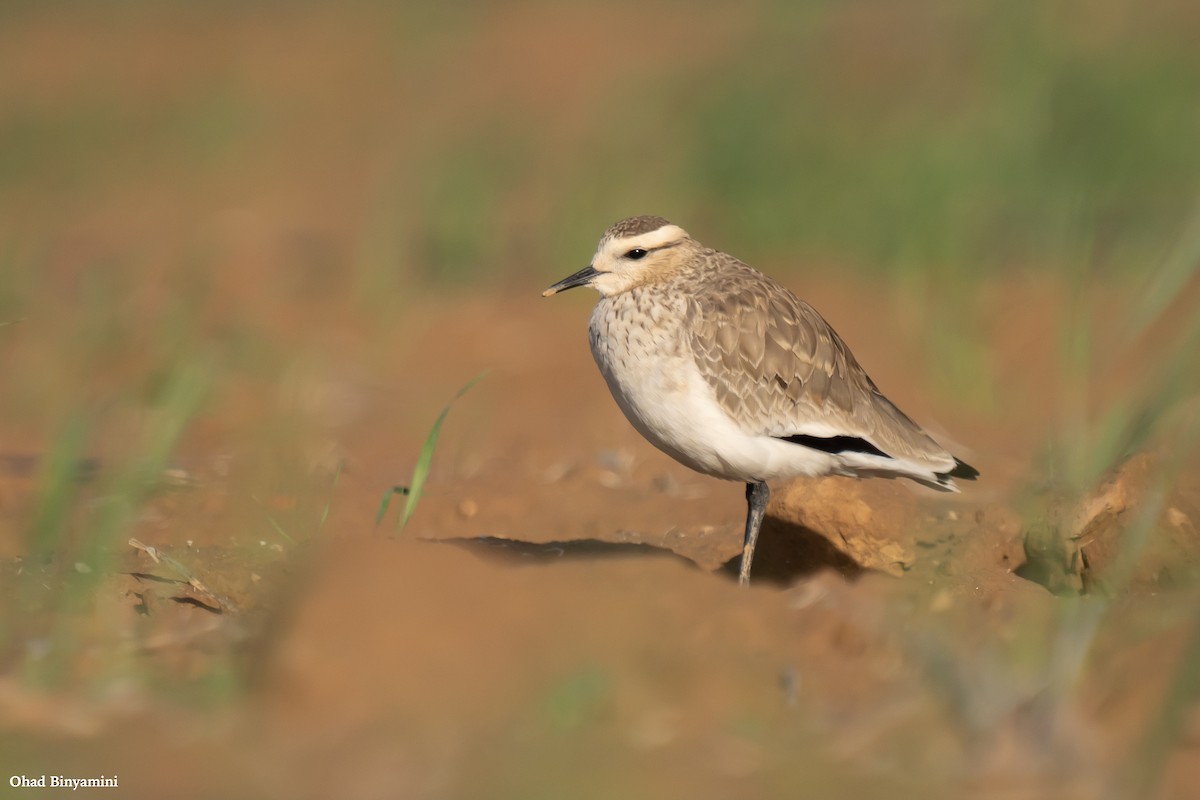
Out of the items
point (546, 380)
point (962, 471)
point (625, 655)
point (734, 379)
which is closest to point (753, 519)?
point (734, 379)

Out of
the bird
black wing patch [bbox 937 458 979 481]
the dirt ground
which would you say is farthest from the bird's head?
black wing patch [bbox 937 458 979 481]

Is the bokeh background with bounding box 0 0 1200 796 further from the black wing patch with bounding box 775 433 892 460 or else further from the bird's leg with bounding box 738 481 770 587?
the bird's leg with bounding box 738 481 770 587

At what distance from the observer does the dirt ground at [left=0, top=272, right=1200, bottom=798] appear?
124 inches

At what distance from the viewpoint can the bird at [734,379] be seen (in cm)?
488

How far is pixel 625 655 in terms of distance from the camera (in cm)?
360

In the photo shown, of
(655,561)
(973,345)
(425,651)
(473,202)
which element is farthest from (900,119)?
(425,651)

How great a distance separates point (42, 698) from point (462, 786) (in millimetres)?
1151

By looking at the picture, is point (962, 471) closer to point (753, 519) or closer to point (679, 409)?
point (753, 519)

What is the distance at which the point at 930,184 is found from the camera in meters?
9.49

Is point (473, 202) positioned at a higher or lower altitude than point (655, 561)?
lower

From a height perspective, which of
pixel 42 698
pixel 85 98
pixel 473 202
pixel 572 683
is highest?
pixel 572 683

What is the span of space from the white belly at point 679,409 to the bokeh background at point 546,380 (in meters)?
0.36

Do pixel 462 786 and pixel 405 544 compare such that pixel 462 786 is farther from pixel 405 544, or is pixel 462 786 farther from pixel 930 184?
pixel 930 184

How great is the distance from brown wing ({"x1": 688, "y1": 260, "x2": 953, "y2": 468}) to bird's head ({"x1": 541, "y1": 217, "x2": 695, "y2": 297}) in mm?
173
